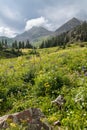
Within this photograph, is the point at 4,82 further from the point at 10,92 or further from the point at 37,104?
the point at 37,104

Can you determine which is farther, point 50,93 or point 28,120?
point 50,93

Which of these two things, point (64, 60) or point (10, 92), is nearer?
point (10, 92)

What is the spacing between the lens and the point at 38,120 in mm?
7832

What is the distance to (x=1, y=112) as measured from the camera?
36.0ft

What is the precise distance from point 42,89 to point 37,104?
1046mm

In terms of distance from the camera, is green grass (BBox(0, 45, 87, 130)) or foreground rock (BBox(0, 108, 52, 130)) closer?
foreground rock (BBox(0, 108, 52, 130))

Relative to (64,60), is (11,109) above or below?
below

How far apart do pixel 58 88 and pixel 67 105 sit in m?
1.86

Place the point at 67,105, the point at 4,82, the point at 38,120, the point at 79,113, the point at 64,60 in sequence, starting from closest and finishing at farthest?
1. the point at 38,120
2. the point at 79,113
3. the point at 67,105
4. the point at 4,82
5. the point at 64,60

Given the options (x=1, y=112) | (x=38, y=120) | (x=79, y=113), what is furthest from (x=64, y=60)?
(x=38, y=120)

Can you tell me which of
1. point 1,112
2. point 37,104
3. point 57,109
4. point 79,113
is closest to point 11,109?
point 1,112

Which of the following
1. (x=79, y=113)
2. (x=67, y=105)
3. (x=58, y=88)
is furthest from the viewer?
(x=58, y=88)

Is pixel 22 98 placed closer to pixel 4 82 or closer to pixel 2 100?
pixel 2 100

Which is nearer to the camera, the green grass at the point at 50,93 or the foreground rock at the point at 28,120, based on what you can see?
the foreground rock at the point at 28,120
